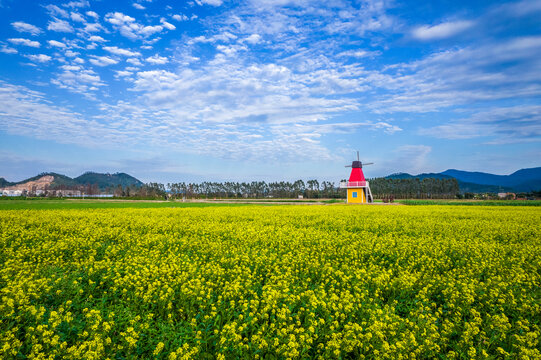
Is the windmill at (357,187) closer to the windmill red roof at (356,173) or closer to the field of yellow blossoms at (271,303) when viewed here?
the windmill red roof at (356,173)

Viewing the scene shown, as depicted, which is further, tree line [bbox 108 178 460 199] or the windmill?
tree line [bbox 108 178 460 199]

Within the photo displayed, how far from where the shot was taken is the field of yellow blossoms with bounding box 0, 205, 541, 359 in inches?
Result: 178

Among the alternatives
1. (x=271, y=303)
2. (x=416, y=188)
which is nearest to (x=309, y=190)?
(x=416, y=188)

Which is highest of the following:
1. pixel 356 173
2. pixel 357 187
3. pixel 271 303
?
pixel 356 173

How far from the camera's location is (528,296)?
6.62 meters

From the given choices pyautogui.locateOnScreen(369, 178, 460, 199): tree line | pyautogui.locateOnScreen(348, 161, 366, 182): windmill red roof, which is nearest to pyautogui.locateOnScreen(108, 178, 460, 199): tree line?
pyautogui.locateOnScreen(369, 178, 460, 199): tree line

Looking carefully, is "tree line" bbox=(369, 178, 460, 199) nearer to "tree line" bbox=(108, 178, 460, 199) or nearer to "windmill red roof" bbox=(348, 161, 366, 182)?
"tree line" bbox=(108, 178, 460, 199)

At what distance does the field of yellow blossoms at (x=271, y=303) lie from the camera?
4.53 metres

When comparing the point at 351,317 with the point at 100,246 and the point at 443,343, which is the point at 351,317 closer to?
the point at 443,343

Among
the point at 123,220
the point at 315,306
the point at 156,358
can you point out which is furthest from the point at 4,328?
the point at 123,220

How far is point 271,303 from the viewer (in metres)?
5.60

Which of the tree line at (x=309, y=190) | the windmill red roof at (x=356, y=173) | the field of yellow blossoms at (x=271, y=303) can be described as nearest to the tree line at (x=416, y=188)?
the tree line at (x=309, y=190)

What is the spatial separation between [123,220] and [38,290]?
14030mm

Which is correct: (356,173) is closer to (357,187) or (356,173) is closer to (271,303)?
(357,187)
